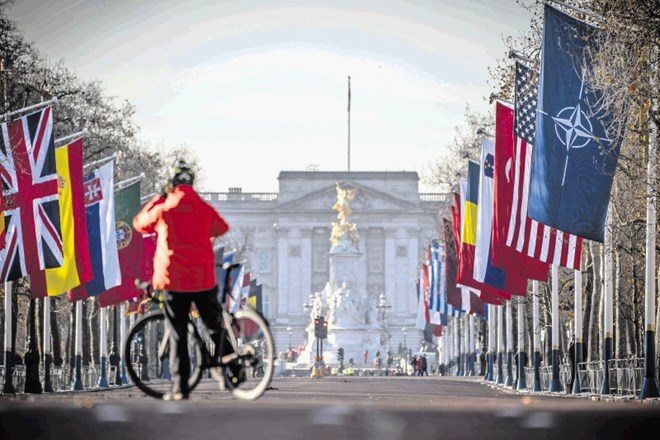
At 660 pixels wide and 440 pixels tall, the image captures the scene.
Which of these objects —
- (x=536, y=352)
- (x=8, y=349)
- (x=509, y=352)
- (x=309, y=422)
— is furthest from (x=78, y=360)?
(x=309, y=422)

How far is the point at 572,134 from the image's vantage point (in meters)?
33.3

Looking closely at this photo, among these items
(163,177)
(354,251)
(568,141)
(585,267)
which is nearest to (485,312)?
(585,267)

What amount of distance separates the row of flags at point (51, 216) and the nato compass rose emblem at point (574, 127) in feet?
45.1

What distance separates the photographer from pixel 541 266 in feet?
144

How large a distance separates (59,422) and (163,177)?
80694 mm

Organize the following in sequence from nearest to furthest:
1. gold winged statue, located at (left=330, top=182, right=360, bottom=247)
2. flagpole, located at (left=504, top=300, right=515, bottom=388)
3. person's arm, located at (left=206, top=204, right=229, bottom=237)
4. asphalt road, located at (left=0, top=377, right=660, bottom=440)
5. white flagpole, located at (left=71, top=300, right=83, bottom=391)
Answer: asphalt road, located at (left=0, top=377, right=660, bottom=440)
person's arm, located at (left=206, top=204, right=229, bottom=237)
white flagpole, located at (left=71, top=300, right=83, bottom=391)
flagpole, located at (left=504, top=300, right=515, bottom=388)
gold winged statue, located at (left=330, top=182, right=360, bottom=247)

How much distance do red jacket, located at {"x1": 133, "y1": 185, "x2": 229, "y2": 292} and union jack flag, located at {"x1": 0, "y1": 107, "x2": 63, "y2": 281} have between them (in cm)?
2316

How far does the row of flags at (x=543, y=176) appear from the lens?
109 feet

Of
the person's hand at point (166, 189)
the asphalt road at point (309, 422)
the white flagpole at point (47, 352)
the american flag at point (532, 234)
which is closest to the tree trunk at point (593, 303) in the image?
the american flag at point (532, 234)

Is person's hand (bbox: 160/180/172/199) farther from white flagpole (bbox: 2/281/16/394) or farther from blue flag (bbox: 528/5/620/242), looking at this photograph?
white flagpole (bbox: 2/281/16/394)

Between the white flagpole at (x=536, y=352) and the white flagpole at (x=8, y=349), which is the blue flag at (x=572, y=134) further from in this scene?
the white flagpole at (x=536, y=352)

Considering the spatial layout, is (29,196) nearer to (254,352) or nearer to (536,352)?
(536,352)

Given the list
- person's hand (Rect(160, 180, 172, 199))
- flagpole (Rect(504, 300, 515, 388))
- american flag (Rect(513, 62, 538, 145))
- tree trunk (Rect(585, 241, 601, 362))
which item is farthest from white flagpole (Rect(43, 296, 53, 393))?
person's hand (Rect(160, 180, 172, 199))

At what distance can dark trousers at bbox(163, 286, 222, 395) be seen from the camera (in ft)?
62.3
